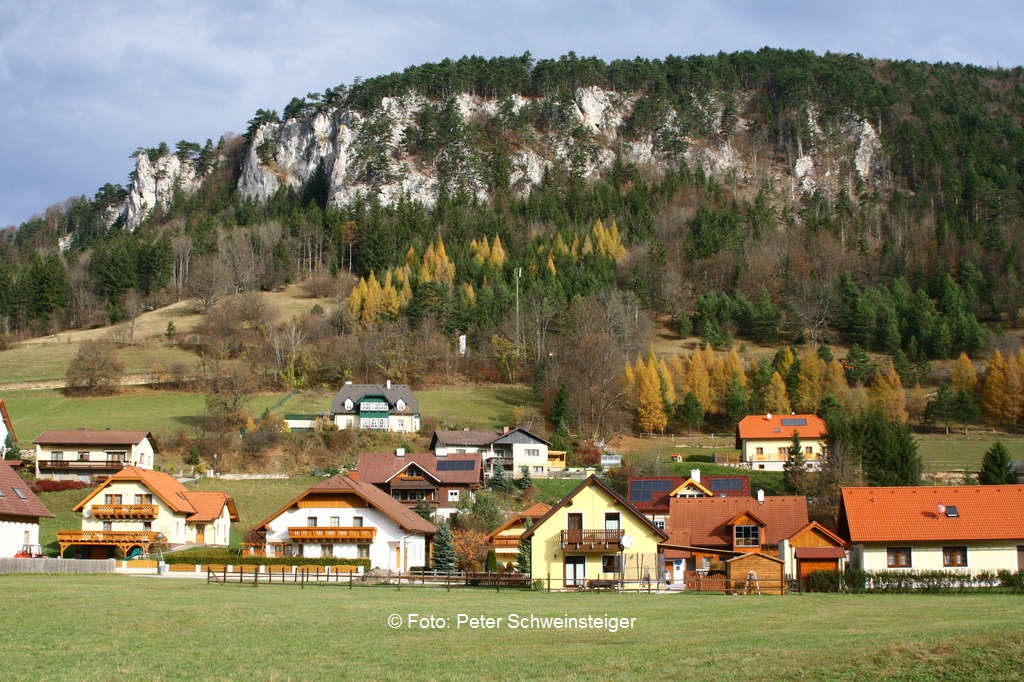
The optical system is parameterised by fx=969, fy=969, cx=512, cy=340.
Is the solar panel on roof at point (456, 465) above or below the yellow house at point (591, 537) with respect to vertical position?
above

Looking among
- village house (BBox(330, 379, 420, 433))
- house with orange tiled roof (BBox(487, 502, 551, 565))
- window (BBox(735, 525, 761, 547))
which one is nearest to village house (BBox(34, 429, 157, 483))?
village house (BBox(330, 379, 420, 433))

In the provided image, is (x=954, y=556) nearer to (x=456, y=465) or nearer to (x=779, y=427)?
(x=456, y=465)

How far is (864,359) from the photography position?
106312 millimetres

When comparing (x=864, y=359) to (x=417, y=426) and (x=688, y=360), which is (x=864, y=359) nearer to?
(x=688, y=360)

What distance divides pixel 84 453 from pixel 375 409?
27.2 meters

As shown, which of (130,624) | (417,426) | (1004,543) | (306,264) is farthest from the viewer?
(306,264)

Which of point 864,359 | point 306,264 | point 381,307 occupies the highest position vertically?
point 306,264

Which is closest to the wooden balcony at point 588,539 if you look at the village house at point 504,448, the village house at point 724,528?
the village house at point 724,528

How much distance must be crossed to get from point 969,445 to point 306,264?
107 m

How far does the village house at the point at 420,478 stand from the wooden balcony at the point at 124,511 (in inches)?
692

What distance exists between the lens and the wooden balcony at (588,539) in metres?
39.9

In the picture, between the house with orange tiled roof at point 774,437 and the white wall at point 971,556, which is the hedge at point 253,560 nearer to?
the white wall at point 971,556

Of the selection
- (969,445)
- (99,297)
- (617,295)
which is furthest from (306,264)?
(969,445)

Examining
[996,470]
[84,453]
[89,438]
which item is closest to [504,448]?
[89,438]
